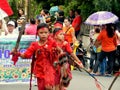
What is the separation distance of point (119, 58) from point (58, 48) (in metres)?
7.64

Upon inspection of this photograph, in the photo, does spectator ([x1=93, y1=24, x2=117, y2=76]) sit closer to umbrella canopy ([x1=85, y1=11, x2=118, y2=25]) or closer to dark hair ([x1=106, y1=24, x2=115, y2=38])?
dark hair ([x1=106, y1=24, x2=115, y2=38])

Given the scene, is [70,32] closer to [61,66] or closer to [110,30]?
[110,30]

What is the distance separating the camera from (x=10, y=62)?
1274 cm

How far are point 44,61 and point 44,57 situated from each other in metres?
0.07

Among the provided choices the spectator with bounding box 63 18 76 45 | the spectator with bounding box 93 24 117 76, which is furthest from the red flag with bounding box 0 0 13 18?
the spectator with bounding box 63 18 76 45

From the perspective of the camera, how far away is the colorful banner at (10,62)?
12.7m

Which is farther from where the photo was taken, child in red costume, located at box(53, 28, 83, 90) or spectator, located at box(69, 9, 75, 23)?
spectator, located at box(69, 9, 75, 23)

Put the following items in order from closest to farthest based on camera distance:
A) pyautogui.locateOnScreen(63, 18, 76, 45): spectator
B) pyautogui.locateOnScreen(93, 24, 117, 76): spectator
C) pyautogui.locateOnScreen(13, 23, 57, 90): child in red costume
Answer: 1. pyautogui.locateOnScreen(13, 23, 57, 90): child in red costume
2. pyautogui.locateOnScreen(93, 24, 117, 76): spectator
3. pyautogui.locateOnScreen(63, 18, 76, 45): spectator

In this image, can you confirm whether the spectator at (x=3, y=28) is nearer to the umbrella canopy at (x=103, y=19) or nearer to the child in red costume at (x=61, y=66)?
the umbrella canopy at (x=103, y=19)

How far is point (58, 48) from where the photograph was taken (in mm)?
9008

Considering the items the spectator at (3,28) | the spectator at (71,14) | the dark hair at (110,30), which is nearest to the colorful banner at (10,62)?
the spectator at (3,28)

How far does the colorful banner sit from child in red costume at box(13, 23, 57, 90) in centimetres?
380

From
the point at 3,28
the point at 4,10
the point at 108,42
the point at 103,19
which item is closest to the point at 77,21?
the point at 103,19

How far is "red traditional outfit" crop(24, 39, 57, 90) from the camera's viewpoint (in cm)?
884
